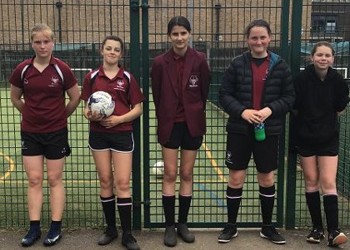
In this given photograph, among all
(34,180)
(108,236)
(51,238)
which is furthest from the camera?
(108,236)

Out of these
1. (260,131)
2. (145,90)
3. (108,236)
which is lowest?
(108,236)

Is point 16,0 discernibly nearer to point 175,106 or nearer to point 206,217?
point 175,106

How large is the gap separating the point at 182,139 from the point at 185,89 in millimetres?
474

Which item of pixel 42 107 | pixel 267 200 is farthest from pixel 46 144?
pixel 267 200

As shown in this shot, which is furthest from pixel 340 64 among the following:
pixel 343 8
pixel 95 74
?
pixel 95 74

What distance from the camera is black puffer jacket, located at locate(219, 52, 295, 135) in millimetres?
4234

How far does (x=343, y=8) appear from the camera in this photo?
4742mm

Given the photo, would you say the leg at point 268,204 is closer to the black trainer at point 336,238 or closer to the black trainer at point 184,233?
the black trainer at point 336,238

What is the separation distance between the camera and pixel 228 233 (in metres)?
4.66

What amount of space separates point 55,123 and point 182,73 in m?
1.24

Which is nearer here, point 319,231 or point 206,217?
point 319,231

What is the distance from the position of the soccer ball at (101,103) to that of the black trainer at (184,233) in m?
1.39

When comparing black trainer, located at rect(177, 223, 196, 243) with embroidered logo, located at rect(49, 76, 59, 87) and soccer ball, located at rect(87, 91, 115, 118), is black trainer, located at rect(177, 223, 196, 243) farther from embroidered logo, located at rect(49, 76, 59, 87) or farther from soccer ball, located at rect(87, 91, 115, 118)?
embroidered logo, located at rect(49, 76, 59, 87)

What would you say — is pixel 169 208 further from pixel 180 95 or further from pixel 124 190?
pixel 180 95
